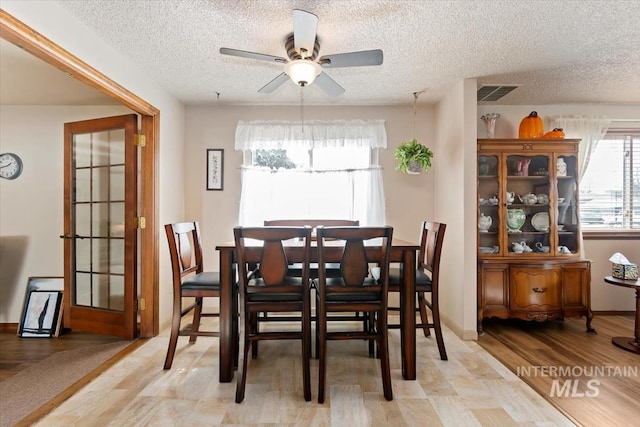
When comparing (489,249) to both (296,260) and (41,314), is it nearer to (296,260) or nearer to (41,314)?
(296,260)

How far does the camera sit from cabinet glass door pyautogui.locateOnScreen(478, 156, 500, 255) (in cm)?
333

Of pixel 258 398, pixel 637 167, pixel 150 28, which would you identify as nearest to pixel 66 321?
pixel 258 398

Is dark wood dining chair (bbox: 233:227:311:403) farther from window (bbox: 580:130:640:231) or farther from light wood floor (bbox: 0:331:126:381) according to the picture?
window (bbox: 580:130:640:231)

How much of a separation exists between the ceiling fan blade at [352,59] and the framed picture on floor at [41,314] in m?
3.39

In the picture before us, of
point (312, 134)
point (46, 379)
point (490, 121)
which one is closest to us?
point (46, 379)

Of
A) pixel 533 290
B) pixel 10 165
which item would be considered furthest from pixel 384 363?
pixel 10 165

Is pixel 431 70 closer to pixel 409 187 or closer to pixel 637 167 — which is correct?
pixel 409 187

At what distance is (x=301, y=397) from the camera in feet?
6.65

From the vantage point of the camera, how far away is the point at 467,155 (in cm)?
309

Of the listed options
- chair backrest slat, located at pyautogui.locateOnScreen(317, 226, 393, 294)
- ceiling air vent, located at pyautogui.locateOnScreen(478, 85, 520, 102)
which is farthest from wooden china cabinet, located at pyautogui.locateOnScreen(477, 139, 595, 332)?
chair backrest slat, located at pyautogui.locateOnScreen(317, 226, 393, 294)

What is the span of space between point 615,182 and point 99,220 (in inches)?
216

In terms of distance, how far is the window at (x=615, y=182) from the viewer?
3752 mm

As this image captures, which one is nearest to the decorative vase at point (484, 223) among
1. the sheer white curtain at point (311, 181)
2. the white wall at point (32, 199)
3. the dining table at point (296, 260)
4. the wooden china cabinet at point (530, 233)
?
the wooden china cabinet at point (530, 233)

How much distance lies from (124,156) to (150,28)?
1292 mm
